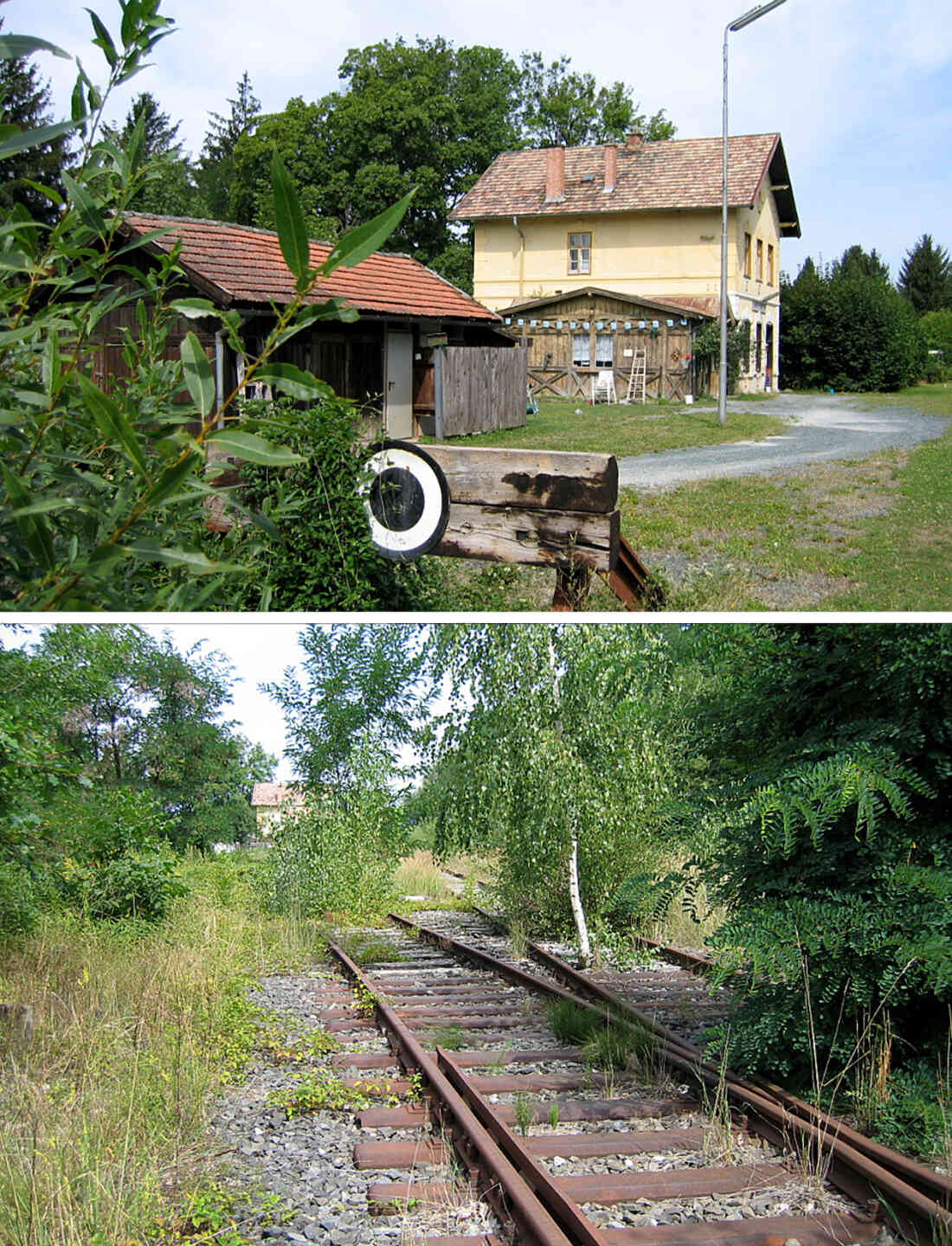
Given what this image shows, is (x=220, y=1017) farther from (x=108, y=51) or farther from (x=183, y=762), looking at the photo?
(x=108, y=51)

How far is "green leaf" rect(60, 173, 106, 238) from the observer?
4.09 ft

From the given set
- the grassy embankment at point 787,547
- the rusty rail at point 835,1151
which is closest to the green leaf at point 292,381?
the rusty rail at point 835,1151

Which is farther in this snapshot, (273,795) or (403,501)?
(403,501)

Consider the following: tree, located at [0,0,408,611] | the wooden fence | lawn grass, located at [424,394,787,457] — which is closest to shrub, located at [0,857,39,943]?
tree, located at [0,0,408,611]

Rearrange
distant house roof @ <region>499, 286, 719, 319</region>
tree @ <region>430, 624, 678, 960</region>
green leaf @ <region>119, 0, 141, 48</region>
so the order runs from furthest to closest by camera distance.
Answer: distant house roof @ <region>499, 286, 719, 319</region> < tree @ <region>430, 624, 678, 960</region> < green leaf @ <region>119, 0, 141, 48</region>

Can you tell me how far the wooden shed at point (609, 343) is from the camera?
3322 cm

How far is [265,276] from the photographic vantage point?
10695mm

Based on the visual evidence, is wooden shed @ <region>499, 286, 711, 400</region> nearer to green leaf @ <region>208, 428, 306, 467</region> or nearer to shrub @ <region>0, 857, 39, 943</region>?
shrub @ <region>0, 857, 39, 943</region>

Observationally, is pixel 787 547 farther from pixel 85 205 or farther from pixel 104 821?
pixel 85 205

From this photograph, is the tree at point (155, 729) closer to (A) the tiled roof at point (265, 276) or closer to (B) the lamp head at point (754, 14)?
(A) the tiled roof at point (265, 276)

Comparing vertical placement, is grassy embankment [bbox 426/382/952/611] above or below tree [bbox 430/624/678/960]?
above

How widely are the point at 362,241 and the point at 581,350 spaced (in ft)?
113

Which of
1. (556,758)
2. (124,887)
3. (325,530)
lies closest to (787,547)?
(556,758)

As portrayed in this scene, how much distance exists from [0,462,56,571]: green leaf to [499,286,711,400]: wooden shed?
108 ft
